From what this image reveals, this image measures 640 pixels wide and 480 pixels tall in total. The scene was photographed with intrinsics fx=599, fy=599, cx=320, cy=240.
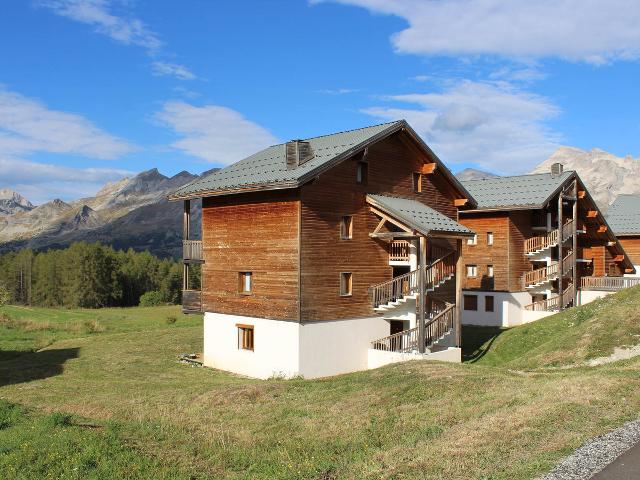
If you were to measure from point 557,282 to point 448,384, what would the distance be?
2796cm

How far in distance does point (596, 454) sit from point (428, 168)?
888 inches

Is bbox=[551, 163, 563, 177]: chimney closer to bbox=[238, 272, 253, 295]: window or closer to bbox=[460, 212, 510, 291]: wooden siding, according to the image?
bbox=[460, 212, 510, 291]: wooden siding

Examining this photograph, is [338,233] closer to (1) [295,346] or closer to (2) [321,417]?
(1) [295,346]

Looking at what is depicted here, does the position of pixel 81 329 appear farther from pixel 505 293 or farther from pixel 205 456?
pixel 205 456

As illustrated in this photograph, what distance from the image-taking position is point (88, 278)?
349 ft

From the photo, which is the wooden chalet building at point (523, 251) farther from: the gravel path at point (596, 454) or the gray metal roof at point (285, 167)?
the gravel path at point (596, 454)

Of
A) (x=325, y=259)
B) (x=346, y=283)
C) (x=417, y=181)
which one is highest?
(x=417, y=181)

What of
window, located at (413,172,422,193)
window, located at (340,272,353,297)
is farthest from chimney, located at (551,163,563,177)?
window, located at (340,272,353,297)

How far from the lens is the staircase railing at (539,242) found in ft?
140

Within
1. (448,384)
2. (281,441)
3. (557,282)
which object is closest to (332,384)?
(448,384)

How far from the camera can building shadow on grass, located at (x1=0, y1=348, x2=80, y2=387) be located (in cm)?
2563

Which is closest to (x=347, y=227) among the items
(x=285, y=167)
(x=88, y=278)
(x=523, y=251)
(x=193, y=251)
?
(x=285, y=167)

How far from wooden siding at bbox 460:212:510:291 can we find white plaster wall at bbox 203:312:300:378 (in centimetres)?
2104

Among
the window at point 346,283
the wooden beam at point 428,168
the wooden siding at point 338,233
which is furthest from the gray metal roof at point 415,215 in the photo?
the window at point 346,283
